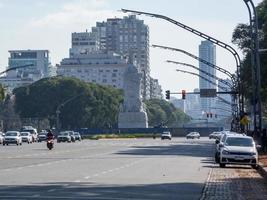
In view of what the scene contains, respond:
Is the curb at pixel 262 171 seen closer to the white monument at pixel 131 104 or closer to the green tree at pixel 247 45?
the green tree at pixel 247 45

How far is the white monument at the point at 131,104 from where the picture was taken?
160000 millimetres

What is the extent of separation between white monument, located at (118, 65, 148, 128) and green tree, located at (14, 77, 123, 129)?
27.1ft

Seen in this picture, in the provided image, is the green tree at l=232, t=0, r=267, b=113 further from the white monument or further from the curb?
the white monument

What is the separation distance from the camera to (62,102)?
550 feet

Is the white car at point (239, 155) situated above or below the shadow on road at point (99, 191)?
above

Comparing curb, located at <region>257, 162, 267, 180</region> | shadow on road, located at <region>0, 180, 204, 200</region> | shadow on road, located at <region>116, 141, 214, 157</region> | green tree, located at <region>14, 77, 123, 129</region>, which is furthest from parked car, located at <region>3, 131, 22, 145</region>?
green tree, located at <region>14, 77, 123, 129</region>

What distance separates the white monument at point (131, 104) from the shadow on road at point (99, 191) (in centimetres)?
13235

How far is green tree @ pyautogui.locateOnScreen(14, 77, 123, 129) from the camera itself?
166m

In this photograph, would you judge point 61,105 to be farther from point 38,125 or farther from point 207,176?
point 207,176

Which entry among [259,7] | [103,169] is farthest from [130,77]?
[103,169]

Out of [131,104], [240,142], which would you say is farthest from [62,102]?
[240,142]

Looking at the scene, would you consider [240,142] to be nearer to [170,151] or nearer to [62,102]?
[170,151]

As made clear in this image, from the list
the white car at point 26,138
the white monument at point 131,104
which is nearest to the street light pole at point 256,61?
the white car at point 26,138

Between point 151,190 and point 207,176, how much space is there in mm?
8875
